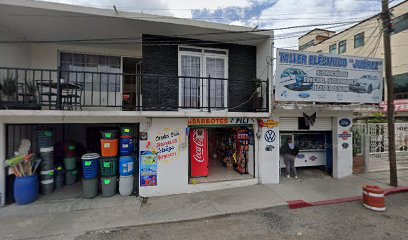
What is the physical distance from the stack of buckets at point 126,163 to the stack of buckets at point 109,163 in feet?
0.70

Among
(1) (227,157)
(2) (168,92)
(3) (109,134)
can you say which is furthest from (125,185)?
(1) (227,157)

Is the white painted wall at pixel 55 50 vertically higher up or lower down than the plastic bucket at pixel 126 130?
higher up

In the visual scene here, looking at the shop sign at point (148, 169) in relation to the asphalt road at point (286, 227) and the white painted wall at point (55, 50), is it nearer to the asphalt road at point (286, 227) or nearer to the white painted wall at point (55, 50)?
the asphalt road at point (286, 227)

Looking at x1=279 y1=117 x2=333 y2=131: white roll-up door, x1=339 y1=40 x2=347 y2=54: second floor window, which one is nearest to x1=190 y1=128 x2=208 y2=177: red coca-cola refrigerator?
x1=279 y1=117 x2=333 y2=131: white roll-up door

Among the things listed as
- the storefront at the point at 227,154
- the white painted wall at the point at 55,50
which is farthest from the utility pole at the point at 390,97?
the white painted wall at the point at 55,50

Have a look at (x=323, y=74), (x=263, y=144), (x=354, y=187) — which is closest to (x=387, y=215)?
(x=354, y=187)

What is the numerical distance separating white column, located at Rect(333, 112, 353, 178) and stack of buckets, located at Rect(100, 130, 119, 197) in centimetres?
832

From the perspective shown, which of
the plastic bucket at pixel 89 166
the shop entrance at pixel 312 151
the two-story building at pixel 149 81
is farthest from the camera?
the shop entrance at pixel 312 151

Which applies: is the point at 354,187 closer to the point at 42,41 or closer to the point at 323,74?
the point at 323,74

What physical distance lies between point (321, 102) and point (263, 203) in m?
4.34

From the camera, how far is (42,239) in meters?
4.19

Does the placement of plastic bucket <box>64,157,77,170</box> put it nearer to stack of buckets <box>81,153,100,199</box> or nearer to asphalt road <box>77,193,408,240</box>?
stack of buckets <box>81,153,100,199</box>

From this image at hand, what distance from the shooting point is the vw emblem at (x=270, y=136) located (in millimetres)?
7297

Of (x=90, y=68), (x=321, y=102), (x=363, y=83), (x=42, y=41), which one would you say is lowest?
(x=321, y=102)
